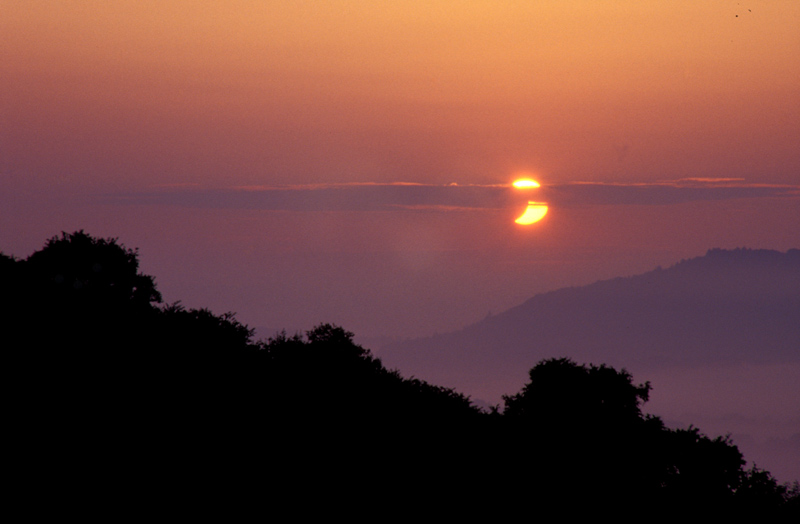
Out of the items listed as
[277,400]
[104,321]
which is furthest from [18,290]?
[277,400]

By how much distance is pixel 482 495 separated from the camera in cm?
4903

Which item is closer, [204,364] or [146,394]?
[146,394]

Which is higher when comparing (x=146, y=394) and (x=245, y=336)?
(x=245, y=336)

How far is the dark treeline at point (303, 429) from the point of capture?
4425 cm

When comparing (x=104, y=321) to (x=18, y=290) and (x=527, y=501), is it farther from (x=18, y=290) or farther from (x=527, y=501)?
(x=527, y=501)

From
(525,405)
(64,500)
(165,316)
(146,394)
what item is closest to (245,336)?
(165,316)

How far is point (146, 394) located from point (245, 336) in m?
34.2

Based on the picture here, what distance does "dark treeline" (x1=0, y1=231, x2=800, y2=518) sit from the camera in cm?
4425

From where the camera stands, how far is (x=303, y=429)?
51625mm

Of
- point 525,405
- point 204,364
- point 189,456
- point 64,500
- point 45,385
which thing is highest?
point 525,405

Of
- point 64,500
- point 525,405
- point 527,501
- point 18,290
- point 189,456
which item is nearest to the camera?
point 64,500

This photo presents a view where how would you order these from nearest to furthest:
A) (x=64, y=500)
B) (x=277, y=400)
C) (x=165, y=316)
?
(x=64, y=500) → (x=277, y=400) → (x=165, y=316)

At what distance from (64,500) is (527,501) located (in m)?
26.9

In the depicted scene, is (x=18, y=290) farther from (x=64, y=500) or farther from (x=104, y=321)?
(x=64, y=500)
